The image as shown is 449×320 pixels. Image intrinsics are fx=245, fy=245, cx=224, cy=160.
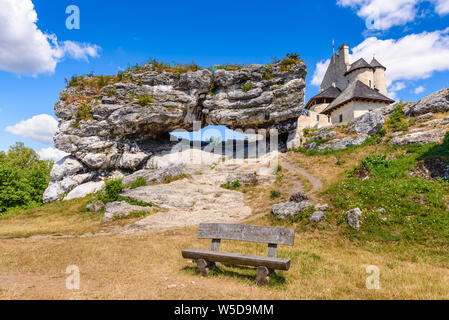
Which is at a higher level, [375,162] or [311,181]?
[375,162]

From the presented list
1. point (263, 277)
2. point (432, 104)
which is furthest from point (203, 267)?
point (432, 104)

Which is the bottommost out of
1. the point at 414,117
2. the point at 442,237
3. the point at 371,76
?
the point at 442,237

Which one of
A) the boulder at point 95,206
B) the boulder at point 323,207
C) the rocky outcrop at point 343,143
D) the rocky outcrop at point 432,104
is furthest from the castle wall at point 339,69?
the boulder at point 95,206

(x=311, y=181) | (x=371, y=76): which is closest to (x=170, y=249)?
(x=311, y=181)

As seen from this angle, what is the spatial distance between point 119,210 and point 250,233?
1337cm

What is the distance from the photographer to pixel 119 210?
17156mm

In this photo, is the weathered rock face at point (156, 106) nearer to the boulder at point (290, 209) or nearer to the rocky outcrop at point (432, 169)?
the rocky outcrop at point (432, 169)

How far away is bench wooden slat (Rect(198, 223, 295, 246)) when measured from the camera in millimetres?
6147

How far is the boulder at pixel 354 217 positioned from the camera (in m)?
10.8

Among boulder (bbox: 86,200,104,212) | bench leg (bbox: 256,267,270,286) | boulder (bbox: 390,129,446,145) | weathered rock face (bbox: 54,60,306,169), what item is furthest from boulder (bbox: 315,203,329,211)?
weathered rock face (bbox: 54,60,306,169)

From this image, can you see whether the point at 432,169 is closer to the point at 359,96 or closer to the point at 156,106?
the point at 359,96

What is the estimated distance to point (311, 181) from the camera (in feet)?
68.0

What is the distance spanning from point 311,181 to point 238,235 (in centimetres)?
Result: 1559

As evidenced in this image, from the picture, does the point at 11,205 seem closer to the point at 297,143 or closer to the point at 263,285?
the point at 263,285
